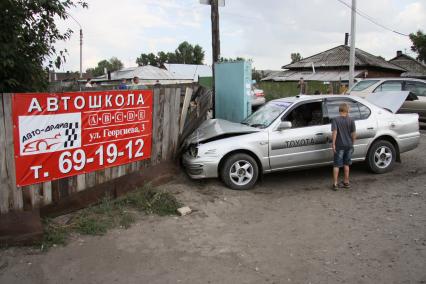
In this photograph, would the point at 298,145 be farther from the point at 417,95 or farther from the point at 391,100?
the point at 417,95

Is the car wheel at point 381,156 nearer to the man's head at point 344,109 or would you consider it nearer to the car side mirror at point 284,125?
the man's head at point 344,109

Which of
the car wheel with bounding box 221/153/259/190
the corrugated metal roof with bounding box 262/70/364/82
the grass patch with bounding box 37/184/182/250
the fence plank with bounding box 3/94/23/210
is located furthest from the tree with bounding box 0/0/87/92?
the corrugated metal roof with bounding box 262/70/364/82

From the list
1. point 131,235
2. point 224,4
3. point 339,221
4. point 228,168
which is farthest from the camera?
point 224,4

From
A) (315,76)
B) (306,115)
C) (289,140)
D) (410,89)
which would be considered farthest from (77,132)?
(315,76)

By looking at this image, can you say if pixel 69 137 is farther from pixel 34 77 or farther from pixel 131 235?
pixel 131 235

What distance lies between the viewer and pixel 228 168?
686 cm

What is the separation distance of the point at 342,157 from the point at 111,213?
3944 millimetres

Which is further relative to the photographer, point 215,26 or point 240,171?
point 215,26

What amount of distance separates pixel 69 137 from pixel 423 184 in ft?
19.2

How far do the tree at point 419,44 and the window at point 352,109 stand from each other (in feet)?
147

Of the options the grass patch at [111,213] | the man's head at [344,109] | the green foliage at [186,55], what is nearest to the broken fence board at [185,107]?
the grass patch at [111,213]

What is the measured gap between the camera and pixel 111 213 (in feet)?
18.6

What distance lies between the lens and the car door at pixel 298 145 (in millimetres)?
7113

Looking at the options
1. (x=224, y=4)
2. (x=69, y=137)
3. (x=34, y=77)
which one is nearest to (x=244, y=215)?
(x=69, y=137)
